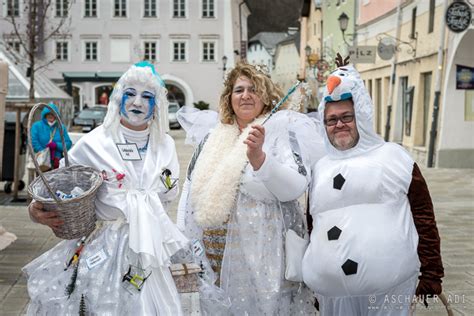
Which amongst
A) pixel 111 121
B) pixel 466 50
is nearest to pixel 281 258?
pixel 111 121

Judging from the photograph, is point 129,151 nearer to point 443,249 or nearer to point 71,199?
point 71,199

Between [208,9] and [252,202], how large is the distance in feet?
134

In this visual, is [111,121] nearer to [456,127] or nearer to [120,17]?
[456,127]

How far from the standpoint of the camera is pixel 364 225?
271 centimetres

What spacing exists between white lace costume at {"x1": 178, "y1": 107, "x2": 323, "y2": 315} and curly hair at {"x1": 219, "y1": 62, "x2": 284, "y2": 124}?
0.47ft

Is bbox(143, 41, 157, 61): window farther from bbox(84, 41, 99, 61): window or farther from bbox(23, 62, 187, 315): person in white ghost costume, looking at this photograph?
bbox(23, 62, 187, 315): person in white ghost costume

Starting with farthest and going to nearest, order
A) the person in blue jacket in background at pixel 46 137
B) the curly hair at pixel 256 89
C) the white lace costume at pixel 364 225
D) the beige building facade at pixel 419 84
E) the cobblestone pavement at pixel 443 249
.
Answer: the beige building facade at pixel 419 84, the person in blue jacket in background at pixel 46 137, the cobblestone pavement at pixel 443 249, the curly hair at pixel 256 89, the white lace costume at pixel 364 225

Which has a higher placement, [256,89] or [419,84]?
[419,84]

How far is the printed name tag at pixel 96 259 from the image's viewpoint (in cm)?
297

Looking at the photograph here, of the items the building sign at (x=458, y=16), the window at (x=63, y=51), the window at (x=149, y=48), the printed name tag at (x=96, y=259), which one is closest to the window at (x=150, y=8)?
the window at (x=149, y=48)

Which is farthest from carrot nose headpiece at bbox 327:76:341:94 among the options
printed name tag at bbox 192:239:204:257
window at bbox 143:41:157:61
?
window at bbox 143:41:157:61

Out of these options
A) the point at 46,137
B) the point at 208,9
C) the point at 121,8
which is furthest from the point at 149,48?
the point at 46,137

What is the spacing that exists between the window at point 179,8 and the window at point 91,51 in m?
5.88

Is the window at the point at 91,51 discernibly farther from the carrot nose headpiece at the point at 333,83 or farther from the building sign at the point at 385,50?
the carrot nose headpiece at the point at 333,83
